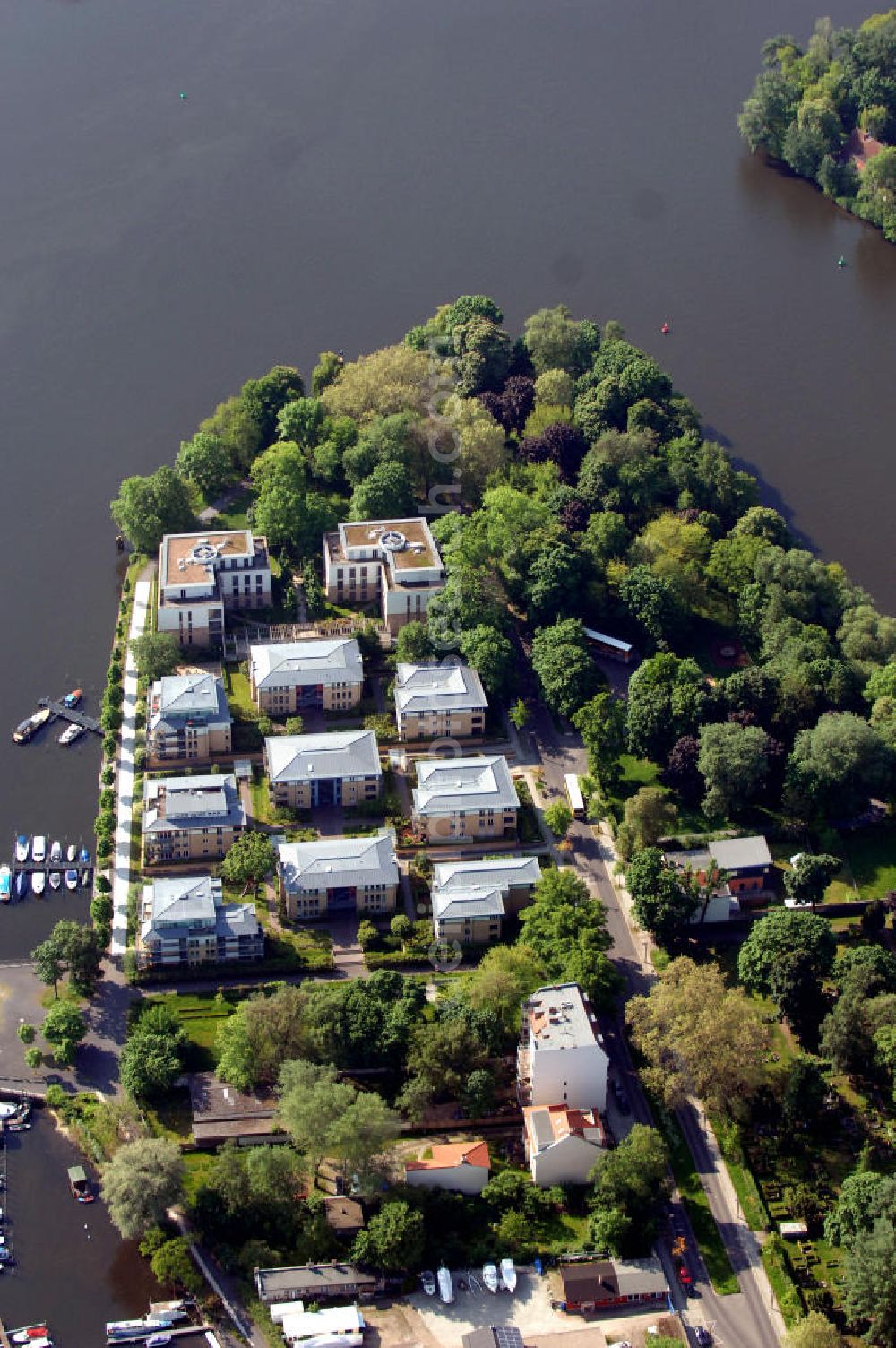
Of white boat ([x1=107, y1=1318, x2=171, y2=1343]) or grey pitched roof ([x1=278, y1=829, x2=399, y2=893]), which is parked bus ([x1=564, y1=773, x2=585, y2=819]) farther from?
white boat ([x1=107, y1=1318, x2=171, y2=1343])

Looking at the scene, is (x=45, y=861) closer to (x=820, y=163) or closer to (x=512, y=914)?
(x=512, y=914)

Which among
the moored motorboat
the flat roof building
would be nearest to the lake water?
the moored motorboat

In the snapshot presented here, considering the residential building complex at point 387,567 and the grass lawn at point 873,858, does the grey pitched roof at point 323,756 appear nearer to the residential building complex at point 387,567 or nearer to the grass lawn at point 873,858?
the residential building complex at point 387,567

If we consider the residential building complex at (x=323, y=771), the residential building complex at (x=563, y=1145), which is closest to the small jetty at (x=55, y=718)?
the residential building complex at (x=323, y=771)

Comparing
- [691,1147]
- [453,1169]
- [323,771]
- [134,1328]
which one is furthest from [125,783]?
[691,1147]

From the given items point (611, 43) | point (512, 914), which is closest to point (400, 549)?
point (512, 914)

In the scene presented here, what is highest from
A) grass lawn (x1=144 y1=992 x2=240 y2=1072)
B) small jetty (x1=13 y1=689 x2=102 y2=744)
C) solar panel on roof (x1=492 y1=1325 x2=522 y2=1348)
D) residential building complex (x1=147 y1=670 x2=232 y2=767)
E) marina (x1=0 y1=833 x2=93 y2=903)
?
small jetty (x1=13 y1=689 x2=102 y2=744)
